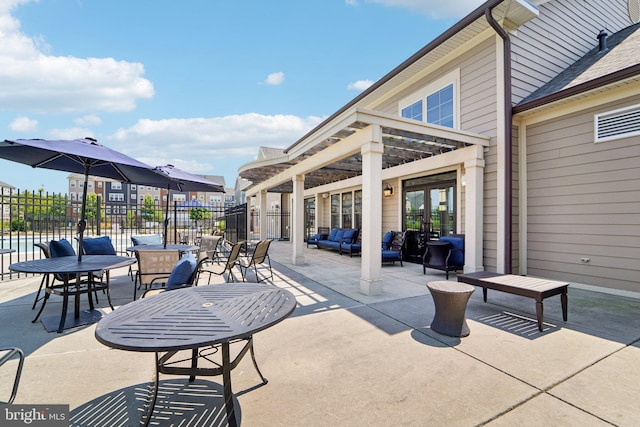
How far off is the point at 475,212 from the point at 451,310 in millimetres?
3497

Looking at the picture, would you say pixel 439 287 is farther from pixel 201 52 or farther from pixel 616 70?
pixel 201 52

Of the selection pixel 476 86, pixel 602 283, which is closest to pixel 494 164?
pixel 476 86

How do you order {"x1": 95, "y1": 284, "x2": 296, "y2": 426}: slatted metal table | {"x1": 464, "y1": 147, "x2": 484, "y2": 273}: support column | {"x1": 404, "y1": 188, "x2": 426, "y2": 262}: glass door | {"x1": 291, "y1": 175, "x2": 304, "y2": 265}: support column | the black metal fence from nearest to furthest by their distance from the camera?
{"x1": 95, "y1": 284, "x2": 296, "y2": 426}: slatted metal table, {"x1": 464, "y1": 147, "x2": 484, "y2": 273}: support column, the black metal fence, {"x1": 291, "y1": 175, "x2": 304, "y2": 265}: support column, {"x1": 404, "y1": 188, "x2": 426, "y2": 262}: glass door

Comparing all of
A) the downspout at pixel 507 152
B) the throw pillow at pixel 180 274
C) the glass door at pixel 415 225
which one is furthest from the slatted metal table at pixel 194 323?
the glass door at pixel 415 225

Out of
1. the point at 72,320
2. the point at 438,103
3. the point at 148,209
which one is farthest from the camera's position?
the point at 148,209

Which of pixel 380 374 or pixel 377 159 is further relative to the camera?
pixel 377 159

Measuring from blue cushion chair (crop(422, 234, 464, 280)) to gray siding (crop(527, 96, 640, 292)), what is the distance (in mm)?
1291

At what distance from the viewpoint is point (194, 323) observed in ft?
5.42

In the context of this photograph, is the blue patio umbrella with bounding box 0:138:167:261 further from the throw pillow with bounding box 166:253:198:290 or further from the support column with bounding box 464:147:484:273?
the support column with bounding box 464:147:484:273

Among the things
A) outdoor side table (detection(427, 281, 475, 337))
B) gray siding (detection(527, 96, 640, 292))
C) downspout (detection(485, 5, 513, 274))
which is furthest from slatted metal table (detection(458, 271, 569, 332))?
gray siding (detection(527, 96, 640, 292))

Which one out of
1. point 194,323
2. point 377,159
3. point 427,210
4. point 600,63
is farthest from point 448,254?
point 194,323

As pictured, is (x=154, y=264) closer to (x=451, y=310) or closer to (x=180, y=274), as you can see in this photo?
(x=180, y=274)

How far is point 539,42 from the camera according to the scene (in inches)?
244

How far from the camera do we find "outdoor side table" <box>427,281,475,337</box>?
3.04 meters
